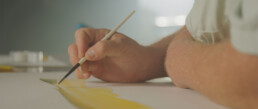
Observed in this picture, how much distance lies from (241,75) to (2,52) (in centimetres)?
232

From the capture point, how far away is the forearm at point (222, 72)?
245 millimetres

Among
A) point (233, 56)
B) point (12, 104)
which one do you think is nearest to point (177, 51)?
point (233, 56)

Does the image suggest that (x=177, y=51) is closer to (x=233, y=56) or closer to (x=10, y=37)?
(x=233, y=56)

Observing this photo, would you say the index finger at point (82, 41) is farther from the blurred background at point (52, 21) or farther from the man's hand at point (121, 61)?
the blurred background at point (52, 21)

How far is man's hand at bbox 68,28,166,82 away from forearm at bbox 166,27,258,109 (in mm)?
146

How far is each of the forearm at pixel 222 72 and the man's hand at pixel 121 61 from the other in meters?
0.15

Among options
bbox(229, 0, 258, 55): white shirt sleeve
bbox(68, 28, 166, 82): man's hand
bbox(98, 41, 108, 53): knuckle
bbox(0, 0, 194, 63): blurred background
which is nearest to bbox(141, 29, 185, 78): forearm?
bbox(68, 28, 166, 82): man's hand

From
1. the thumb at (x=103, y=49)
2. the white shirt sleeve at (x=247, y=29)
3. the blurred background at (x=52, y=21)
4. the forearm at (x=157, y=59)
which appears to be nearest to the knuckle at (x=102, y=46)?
the thumb at (x=103, y=49)

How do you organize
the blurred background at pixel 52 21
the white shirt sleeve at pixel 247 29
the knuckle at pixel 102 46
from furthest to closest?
the blurred background at pixel 52 21, the knuckle at pixel 102 46, the white shirt sleeve at pixel 247 29

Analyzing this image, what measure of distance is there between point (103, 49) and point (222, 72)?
0.27m

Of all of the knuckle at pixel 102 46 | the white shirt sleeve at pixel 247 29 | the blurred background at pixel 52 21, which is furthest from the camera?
the blurred background at pixel 52 21

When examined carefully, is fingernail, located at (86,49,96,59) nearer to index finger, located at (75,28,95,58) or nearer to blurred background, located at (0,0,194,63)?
index finger, located at (75,28,95,58)

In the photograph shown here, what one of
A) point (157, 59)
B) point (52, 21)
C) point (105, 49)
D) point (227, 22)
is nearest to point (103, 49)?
point (105, 49)

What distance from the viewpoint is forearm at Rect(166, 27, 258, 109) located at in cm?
24
